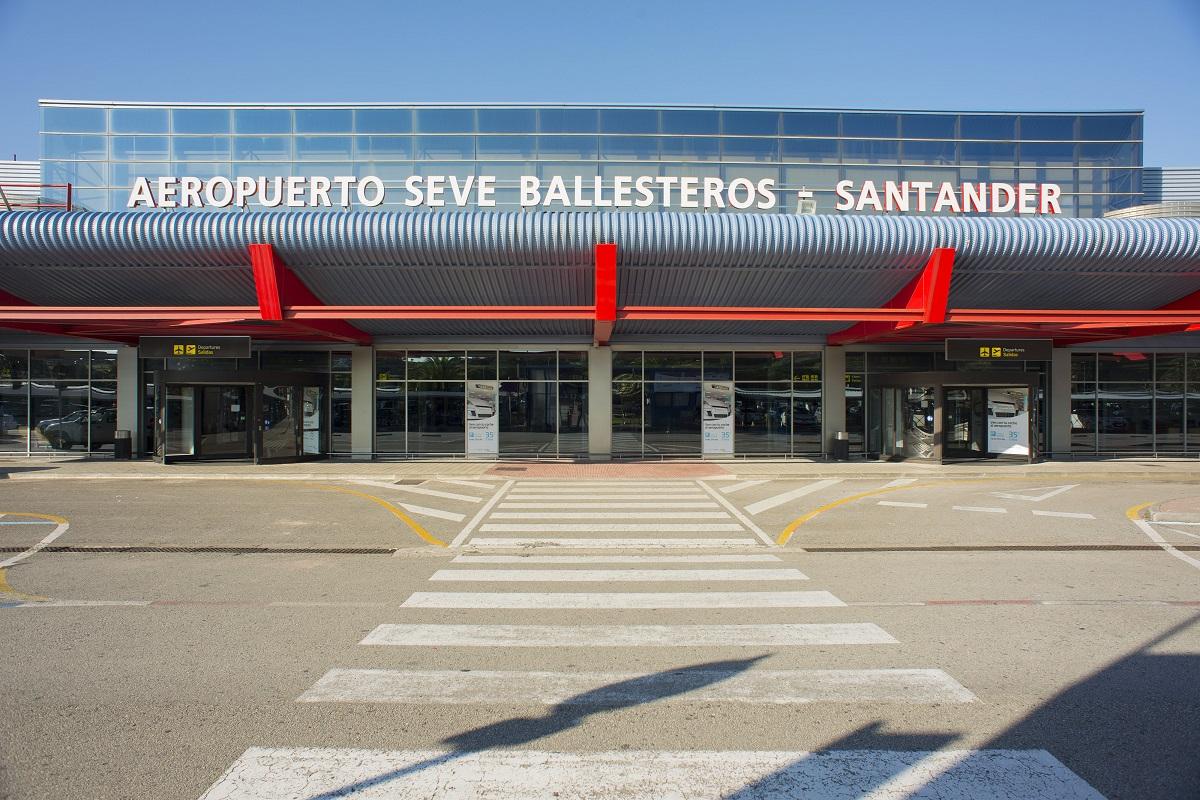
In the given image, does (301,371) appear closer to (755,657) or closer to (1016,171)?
(755,657)

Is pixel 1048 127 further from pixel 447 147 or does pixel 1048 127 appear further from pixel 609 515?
pixel 609 515

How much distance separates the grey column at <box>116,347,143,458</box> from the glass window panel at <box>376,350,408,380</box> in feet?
25.5

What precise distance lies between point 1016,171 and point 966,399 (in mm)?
15702

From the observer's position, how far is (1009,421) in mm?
21625

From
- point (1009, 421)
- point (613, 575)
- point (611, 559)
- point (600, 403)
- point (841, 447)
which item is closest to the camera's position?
point (613, 575)

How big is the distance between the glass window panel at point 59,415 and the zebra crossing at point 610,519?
52.2ft

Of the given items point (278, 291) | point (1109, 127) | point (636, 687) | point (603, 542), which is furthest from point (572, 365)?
point (1109, 127)

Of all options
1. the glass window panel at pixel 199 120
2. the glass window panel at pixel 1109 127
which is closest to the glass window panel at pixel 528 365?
the glass window panel at pixel 199 120

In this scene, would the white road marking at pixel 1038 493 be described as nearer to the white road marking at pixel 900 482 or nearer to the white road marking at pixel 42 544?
the white road marking at pixel 900 482

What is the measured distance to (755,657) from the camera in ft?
19.2

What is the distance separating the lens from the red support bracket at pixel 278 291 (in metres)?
17.1

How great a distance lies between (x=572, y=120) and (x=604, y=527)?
24.0m

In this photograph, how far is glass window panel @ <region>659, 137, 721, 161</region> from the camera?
3097 cm

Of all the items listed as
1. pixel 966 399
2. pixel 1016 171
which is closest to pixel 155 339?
pixel 966 399
